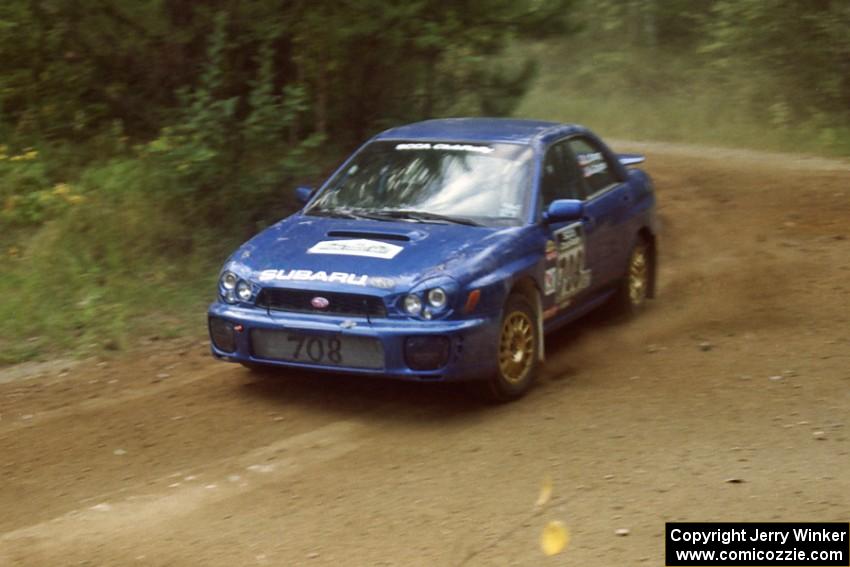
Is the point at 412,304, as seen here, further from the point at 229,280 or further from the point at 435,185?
the point at 435,185

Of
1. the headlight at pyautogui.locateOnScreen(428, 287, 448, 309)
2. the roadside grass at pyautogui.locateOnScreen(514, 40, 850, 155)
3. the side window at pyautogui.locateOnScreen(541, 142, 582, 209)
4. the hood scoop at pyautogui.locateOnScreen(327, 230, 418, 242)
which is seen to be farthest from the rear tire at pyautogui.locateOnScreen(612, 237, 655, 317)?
the roadside grass at pyautogui.locateOnScreen(514, 40, 850, 155)

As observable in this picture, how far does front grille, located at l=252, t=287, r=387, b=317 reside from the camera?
7.10 m

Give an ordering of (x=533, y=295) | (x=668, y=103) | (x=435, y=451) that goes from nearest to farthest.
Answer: (x=435, y=451) → (x=533, y=295) → (x=668, y=103)

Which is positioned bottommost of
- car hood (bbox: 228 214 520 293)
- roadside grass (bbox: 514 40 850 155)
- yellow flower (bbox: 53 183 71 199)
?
roadside grass (bbox: 514 40 850 155)

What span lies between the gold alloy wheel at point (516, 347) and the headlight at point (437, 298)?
486 millimetres

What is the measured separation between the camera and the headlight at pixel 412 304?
7.05 m

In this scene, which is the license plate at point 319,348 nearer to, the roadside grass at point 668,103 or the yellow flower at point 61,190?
the yellow flower at point 61,190

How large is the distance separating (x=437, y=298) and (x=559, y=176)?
191 cm

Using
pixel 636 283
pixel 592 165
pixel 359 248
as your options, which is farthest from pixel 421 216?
pixel 636 283

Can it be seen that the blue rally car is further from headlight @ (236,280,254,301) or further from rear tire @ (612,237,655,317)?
rear tire @ (612,237,655,317)

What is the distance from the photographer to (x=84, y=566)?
5.21 metres

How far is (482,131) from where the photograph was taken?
8766mm

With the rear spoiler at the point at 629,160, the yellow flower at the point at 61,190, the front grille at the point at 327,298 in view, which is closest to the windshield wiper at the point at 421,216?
the front grille at the point at 327,298

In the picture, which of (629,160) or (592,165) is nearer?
(592,165)
